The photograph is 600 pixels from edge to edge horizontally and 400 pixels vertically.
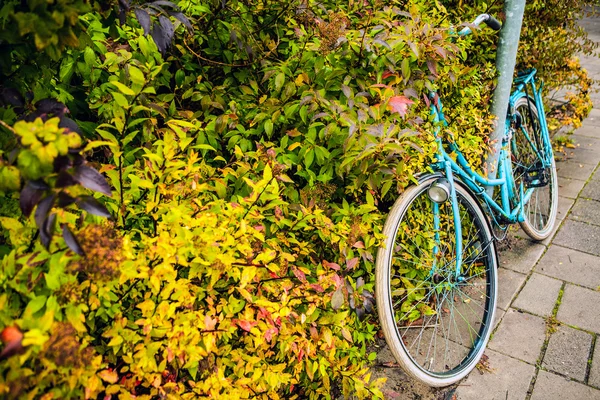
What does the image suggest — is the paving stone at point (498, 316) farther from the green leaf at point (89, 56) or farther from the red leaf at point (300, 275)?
the green leaf at point (89, 56)

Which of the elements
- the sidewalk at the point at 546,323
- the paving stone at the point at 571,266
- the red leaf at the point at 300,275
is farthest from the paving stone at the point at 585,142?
the red leaf at the point at 300,275

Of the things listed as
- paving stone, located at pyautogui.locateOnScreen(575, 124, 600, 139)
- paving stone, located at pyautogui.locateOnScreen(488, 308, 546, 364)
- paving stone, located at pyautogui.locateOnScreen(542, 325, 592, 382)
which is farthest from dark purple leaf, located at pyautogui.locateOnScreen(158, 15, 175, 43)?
paving stone, located at pyautogui.locateOnScreen(575, 124, 600, 139)

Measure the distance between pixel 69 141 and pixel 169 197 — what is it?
605mm

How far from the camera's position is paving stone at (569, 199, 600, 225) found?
12.0ft

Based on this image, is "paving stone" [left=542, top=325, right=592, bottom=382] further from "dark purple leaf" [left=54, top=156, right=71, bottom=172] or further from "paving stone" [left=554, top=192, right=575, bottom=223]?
"dark purple leaf" [left=54, top=156, right=71, bottom=172]

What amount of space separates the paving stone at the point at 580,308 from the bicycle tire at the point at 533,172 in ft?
1.70

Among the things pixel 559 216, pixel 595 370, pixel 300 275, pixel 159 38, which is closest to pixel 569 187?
pixel 559 216

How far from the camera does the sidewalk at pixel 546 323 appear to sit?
238 centimetres

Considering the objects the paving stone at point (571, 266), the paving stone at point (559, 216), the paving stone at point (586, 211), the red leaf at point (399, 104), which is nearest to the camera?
the red leaf at point (399, 104)

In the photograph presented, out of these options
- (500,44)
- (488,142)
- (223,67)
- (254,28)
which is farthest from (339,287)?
(500,44)

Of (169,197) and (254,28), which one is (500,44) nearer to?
(254,28)

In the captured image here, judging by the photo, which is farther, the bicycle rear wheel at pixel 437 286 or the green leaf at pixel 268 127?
the bicycle rear wheel at pixel 437 286

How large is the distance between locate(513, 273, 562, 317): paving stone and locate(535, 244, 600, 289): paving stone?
84mm

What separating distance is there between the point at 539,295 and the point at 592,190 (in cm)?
157
